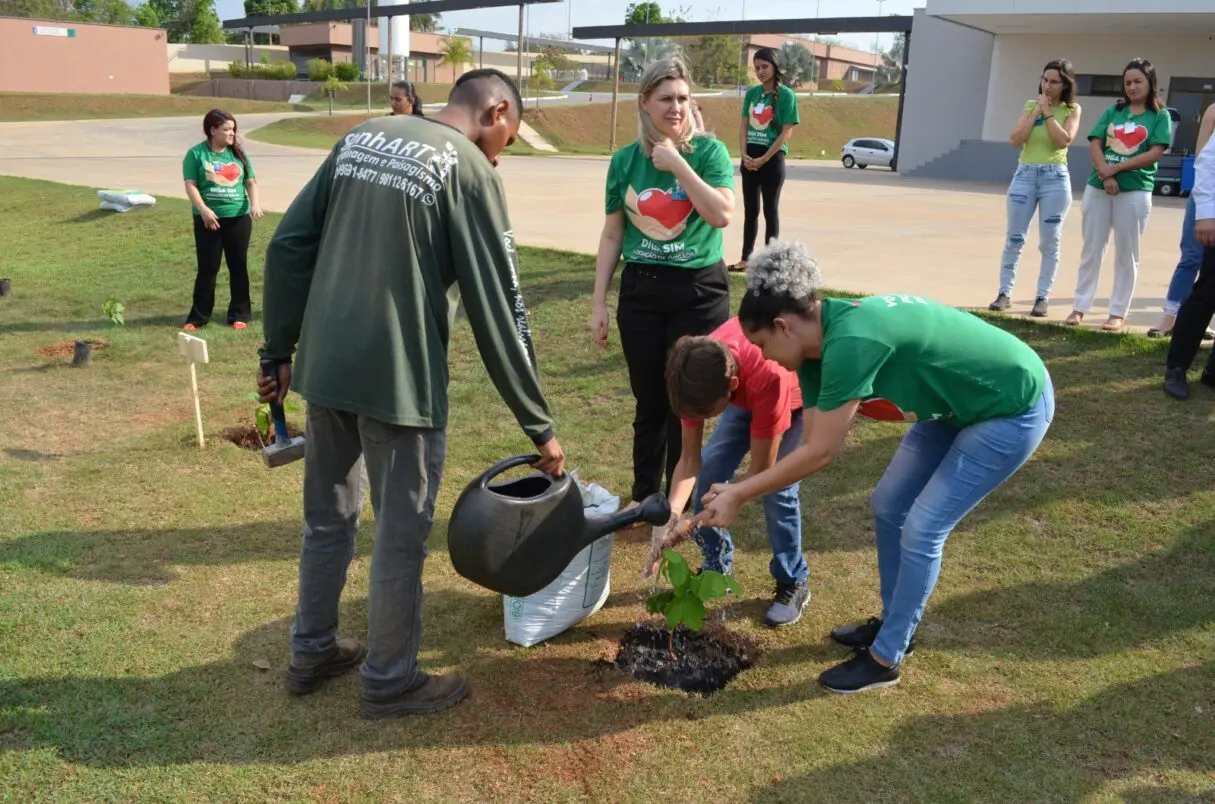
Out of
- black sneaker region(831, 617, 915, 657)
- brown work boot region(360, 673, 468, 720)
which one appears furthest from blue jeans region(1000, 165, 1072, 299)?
brown work boot region(360, 673, 468, 720)

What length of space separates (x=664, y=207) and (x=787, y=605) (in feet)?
5.54

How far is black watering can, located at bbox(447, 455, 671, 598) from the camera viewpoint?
2.84 meters

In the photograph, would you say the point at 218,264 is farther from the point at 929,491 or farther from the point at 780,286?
the point at 929,491

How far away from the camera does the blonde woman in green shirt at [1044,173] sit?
6.52m

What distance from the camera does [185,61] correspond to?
217 ft

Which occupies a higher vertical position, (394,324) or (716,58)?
(716,58)

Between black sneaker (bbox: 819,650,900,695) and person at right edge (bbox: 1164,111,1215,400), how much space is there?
3.19 m

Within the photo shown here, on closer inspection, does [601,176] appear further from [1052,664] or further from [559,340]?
[1052,664]

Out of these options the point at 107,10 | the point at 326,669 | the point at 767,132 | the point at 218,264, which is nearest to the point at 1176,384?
the point at 767,132

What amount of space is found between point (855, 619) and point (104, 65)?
59908 millimetres

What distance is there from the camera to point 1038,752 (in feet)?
9.98

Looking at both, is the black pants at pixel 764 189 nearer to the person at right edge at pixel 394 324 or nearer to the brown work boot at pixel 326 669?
the person at right edge at pixel 394 324

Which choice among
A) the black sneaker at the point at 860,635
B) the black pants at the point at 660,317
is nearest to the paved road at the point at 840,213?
the black pants at the point at 660,317

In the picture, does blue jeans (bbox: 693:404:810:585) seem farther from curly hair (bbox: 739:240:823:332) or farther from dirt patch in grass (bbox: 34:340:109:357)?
dirt patch in grass (bbox: 34:340:109:357)
